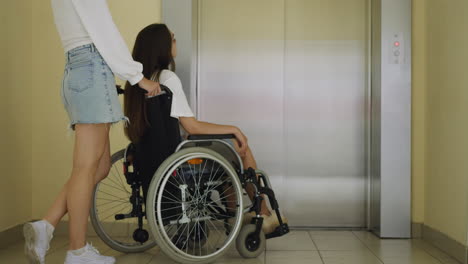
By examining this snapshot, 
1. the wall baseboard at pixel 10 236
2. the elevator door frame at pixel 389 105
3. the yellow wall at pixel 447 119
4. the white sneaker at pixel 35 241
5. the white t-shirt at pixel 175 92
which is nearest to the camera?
the white sneaker at pixel 35 241

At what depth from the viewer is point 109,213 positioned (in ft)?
11.6

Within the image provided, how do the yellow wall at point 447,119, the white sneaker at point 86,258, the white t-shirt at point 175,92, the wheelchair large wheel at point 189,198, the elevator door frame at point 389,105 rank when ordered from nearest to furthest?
the white sneaker at point 86,258 → the wheelchair large wheel at point 189,198 → the white t-shirt at point 175,92 → the yellow wall at point 447,119 → the elevator door frame at point 389,105

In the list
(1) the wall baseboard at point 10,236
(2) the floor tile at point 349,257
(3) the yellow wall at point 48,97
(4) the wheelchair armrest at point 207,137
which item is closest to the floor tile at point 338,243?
(2) the floor tile at point 349,257

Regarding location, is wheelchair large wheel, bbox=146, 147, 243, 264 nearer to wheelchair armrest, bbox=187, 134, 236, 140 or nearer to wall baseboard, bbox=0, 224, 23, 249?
wheelchair armrest, bbox=187, 134, 236, 140

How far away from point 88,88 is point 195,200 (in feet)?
2.27

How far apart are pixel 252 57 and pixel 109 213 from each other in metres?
1.35

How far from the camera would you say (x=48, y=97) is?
3.54 meters

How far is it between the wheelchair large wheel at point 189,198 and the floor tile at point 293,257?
0.30 meters

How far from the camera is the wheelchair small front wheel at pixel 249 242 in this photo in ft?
9.14

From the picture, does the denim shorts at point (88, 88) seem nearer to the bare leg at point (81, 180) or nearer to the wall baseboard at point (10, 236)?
the bare leg at point (81, 180)

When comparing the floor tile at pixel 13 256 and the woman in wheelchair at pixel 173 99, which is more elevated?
the woman in wheelchair at pixel 173 99

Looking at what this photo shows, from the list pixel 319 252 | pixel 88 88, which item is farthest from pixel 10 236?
pixel 319 252

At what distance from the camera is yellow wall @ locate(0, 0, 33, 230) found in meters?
3.13

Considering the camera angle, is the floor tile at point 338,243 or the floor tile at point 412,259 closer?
the floor tile at point 412,259
